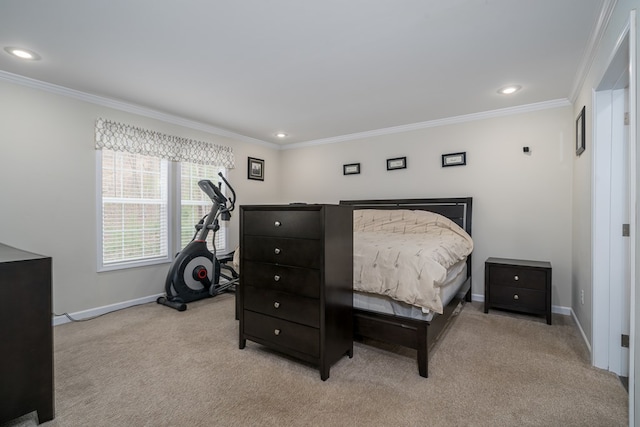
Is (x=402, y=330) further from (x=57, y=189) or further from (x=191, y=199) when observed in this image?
(x=57, y=189)

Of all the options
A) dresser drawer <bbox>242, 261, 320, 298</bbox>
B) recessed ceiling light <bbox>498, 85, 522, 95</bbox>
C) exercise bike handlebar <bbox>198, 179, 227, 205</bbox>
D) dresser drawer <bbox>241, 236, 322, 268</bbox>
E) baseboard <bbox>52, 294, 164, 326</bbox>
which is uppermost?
recessed ceiling light <bbox>498, 85, 522, 95</bbox>

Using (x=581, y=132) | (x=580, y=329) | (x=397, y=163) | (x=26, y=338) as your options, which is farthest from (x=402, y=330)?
(x=397, y=163)

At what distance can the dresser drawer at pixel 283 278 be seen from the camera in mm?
2152

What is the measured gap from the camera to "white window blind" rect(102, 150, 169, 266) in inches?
140

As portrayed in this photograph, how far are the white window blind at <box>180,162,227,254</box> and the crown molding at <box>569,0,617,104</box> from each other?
4.39 meters

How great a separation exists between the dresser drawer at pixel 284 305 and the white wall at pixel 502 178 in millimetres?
2796

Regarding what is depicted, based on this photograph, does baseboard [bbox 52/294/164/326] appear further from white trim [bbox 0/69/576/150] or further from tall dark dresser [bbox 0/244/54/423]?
white trim [bbox 0/69/576/150]

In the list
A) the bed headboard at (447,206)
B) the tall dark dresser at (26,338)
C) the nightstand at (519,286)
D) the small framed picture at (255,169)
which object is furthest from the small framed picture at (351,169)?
the tall dark dresser at (26,338)

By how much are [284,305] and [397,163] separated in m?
3.08

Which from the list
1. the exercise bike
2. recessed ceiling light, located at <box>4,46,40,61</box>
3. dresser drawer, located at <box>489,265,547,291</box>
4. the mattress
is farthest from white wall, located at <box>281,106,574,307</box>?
recessed ceiling light, located at <box>4,46,40,61</box>

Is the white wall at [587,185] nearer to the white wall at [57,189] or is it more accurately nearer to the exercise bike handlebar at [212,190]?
the exercise bike handlebar at [212,190]

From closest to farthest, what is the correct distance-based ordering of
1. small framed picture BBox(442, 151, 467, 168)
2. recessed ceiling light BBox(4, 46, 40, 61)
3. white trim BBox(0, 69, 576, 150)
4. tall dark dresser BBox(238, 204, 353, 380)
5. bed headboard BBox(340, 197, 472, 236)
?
tall dark dresser BBox(238, 204, 353, 380) → recessed ceiling light BBox(4, 46, 40, 61) → white trim BBox(0, 69, 576, 150) → bed headboard BBox(340, 197, 472, 236) → small framed picture BBox(442, 151, 467, 168)

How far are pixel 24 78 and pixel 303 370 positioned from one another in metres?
3.72

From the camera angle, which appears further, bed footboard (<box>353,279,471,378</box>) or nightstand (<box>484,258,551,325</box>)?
nightstand (<box>484,258,551,325</box>)
